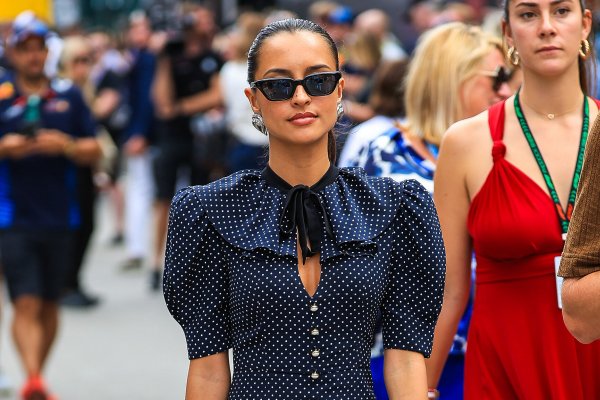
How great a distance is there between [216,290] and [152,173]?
867cm

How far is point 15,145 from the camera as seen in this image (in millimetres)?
7613

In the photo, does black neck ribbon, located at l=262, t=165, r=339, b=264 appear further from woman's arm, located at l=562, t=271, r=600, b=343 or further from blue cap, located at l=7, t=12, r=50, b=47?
blue cap, located at l=7, t=12, r=50, b=47

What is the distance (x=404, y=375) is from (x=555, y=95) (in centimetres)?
127

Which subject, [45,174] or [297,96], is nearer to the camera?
[297,96]

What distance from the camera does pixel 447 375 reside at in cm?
467

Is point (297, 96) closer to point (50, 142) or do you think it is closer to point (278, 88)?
point (278, 88)

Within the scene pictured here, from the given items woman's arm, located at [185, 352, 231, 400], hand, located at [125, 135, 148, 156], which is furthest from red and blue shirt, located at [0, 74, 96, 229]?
woman's arm, located at [185, 352, 231, 400]

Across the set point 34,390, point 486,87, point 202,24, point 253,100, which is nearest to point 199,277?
point 253,100

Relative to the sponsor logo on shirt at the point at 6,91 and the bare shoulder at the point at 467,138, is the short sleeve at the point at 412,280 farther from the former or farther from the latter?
the sponsor logo on shirt at the point at 6,91

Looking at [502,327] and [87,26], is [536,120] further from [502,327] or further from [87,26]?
[87,26]

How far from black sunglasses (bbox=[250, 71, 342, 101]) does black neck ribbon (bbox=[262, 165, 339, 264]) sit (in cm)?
24

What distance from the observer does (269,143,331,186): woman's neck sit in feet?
11.0

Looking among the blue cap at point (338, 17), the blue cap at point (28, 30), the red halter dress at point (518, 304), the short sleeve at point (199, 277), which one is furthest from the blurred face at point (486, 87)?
the blue cap at point (338, 17)

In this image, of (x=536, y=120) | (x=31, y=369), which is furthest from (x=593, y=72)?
(x=31, y=369)
